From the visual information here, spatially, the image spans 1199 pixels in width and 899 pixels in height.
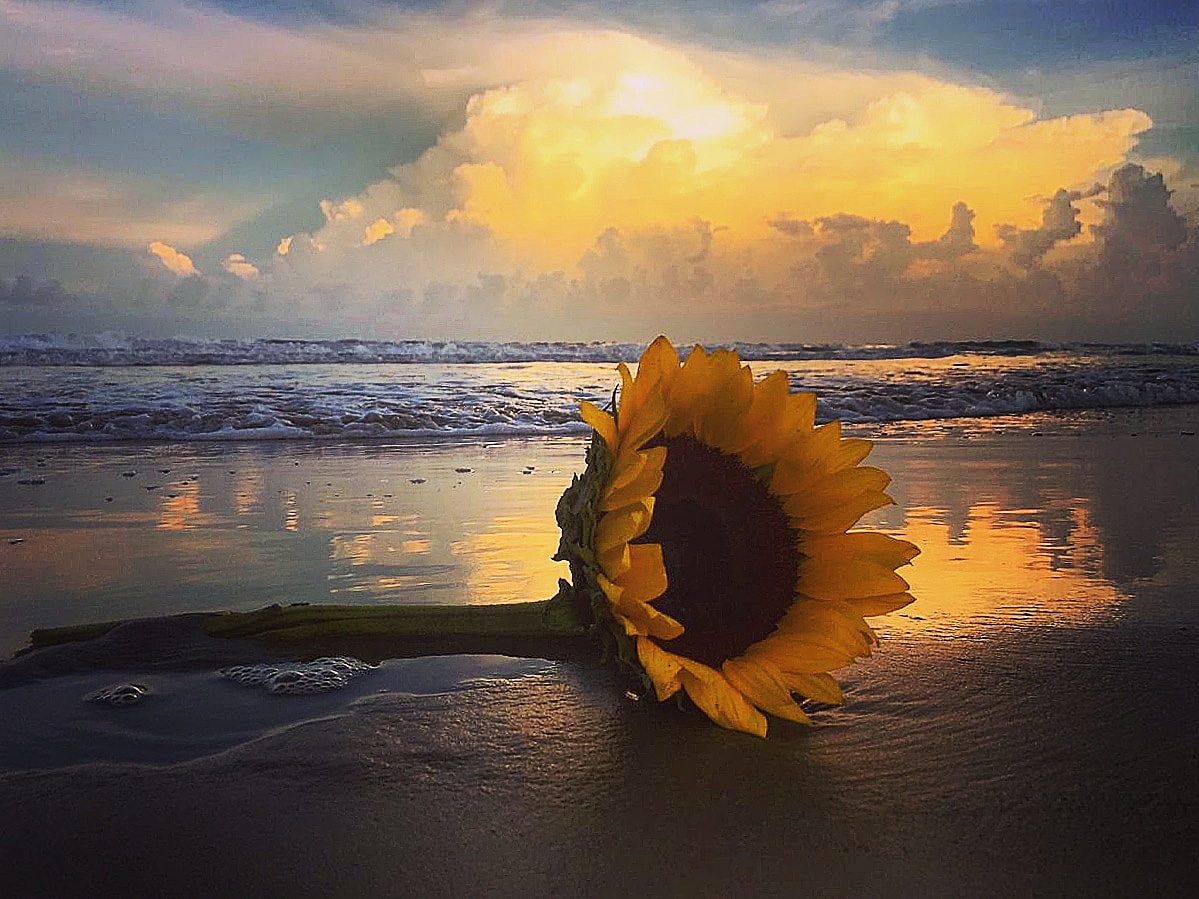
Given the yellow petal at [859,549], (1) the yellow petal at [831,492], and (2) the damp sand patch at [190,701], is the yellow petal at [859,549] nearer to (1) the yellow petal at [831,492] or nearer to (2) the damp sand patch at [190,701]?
(1) the yellow petal at [831,492]

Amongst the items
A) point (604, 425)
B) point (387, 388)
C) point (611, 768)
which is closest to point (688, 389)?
point (604, 425)

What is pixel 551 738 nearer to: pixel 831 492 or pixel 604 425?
pixel 604 425

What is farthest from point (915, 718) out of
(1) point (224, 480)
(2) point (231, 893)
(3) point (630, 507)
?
(1) point (224, 480)

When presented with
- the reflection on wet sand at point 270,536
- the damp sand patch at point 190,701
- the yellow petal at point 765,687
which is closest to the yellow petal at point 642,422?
the yellow petal at point 765,687

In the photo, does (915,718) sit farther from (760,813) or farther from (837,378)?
(837,378)

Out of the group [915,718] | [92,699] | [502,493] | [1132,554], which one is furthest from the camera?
[502,493]

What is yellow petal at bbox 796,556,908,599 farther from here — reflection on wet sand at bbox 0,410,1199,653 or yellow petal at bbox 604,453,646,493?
reflection on wet sand at bbox 0,410,1199,653
